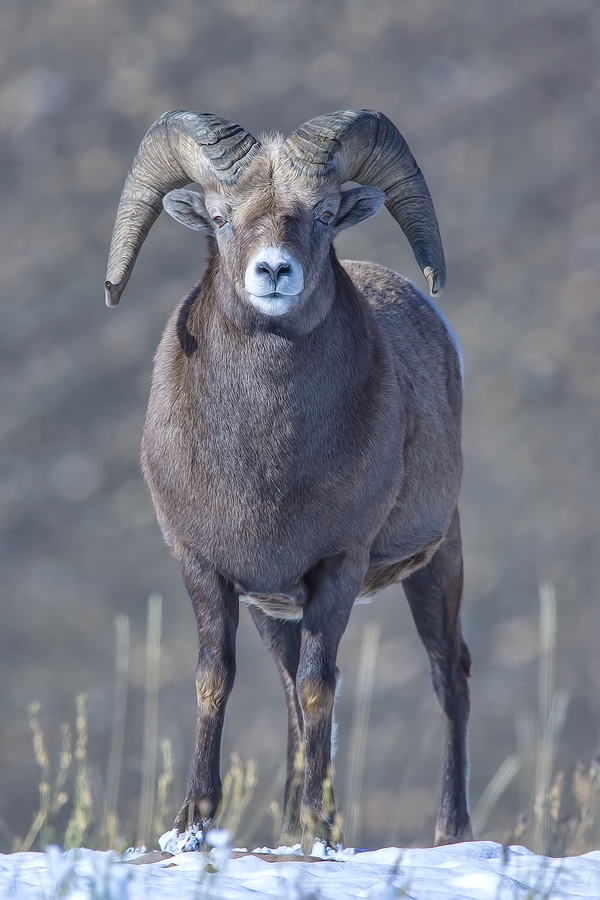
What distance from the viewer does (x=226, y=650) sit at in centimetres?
538

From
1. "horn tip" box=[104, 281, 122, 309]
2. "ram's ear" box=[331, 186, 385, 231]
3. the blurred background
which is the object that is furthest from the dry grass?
the blurred background

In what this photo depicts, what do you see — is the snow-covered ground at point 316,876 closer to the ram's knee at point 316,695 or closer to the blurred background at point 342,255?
the ram's knee at point 316,695

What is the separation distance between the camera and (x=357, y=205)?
5.92 metres

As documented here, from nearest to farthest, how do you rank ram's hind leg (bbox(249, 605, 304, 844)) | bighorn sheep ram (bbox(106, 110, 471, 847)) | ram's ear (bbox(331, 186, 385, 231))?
Answer: bighorn sheep ram (bbox(106, 110, 471, 847))
ram's ear (bbox(331, 186, 385, 231))
ram's hind leg (bbox(249, 605, 304, 844))

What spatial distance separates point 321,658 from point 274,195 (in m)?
1.93

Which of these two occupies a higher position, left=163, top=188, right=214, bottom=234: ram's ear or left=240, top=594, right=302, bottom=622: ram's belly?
left=163, top=188, right=214, bottom=234: ram's ear

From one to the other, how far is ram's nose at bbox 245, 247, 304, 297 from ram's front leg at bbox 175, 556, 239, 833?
4.10 feet

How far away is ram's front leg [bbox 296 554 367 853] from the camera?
5148 millimetres

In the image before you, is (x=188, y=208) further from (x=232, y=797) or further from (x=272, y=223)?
(x=232, y=797)

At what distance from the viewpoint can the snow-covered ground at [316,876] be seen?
12.3 feet

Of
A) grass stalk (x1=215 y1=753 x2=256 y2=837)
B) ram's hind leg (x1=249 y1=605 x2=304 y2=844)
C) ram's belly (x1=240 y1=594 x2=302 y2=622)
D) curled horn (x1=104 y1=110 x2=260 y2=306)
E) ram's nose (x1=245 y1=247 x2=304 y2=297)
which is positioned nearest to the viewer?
grass stalk (x1=215 y1=753 x2=256 y2=837)

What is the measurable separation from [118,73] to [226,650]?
109ft

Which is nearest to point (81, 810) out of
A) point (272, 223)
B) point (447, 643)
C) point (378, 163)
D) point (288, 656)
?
point (272, 223)

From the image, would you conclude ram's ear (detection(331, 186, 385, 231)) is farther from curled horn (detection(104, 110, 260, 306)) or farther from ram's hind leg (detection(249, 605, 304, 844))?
ram's hind leg (detection(249, 605, 304, 844))
